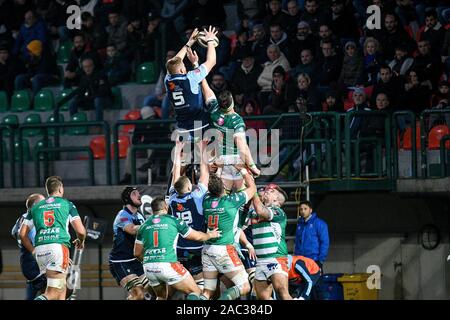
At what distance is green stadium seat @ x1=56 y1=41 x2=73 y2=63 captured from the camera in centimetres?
2506

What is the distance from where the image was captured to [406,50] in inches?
827

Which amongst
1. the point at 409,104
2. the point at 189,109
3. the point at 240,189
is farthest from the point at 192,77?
the point at 409,104

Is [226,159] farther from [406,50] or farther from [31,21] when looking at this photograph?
[31,21]

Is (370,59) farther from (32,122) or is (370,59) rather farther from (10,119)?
(10,119)

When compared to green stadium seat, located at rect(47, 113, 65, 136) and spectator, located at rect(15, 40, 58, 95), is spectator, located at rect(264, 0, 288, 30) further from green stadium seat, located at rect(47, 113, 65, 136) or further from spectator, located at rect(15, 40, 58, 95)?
spectator, located at rect(15, 40, 58, 95)

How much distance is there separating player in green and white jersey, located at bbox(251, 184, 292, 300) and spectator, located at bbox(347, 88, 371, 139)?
3979 millimetres

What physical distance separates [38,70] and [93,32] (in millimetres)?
1261

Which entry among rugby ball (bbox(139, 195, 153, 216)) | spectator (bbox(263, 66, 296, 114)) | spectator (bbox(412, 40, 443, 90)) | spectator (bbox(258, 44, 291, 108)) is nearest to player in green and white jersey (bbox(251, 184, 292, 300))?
rugby ball (bbox(139, 195, 153, 216))

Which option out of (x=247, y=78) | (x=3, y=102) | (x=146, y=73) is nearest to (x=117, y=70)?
(x=146, y=73)

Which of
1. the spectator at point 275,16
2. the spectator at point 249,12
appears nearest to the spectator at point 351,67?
the spectator at point 275,16

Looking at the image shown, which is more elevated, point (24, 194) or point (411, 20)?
point (411, 20)

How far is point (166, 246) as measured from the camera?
51.6 feet
